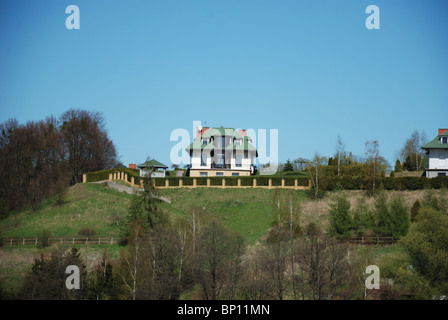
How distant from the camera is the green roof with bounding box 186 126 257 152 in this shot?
73.6 meters

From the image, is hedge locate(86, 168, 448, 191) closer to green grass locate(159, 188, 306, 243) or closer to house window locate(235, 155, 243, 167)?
green grass locate(159, 188, 306, 243)

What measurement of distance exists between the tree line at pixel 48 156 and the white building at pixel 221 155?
53.3 ft

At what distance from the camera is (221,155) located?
74.0 metres

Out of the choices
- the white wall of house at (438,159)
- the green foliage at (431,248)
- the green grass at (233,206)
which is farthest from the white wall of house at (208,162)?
the green foliage at (431,248)

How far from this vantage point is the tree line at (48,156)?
2717 inches

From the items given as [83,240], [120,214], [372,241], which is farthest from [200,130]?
[372,241]

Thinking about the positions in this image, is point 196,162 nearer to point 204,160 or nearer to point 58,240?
point 204,160

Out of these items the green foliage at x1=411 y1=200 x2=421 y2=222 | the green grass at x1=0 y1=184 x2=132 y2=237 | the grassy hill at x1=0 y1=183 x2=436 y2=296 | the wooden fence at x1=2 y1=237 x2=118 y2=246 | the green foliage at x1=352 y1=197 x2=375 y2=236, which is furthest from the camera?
the green grass at x1=0 y1=184 x2=132 y2=237

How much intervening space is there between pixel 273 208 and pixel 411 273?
16.7 meters

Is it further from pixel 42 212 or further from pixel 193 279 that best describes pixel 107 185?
pixel 193 279

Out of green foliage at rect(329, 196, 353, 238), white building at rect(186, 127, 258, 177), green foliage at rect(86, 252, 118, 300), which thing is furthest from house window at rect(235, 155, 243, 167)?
green foliage at rect(86, 252, 118, 300)

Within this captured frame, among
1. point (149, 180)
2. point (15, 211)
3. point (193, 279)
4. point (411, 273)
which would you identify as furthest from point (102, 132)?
point (411, 273)

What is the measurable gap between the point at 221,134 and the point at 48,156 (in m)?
23.5

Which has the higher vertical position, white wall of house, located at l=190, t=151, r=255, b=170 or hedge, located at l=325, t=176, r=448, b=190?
white wall of house, located at l=190, t=151, r=255, b=170
